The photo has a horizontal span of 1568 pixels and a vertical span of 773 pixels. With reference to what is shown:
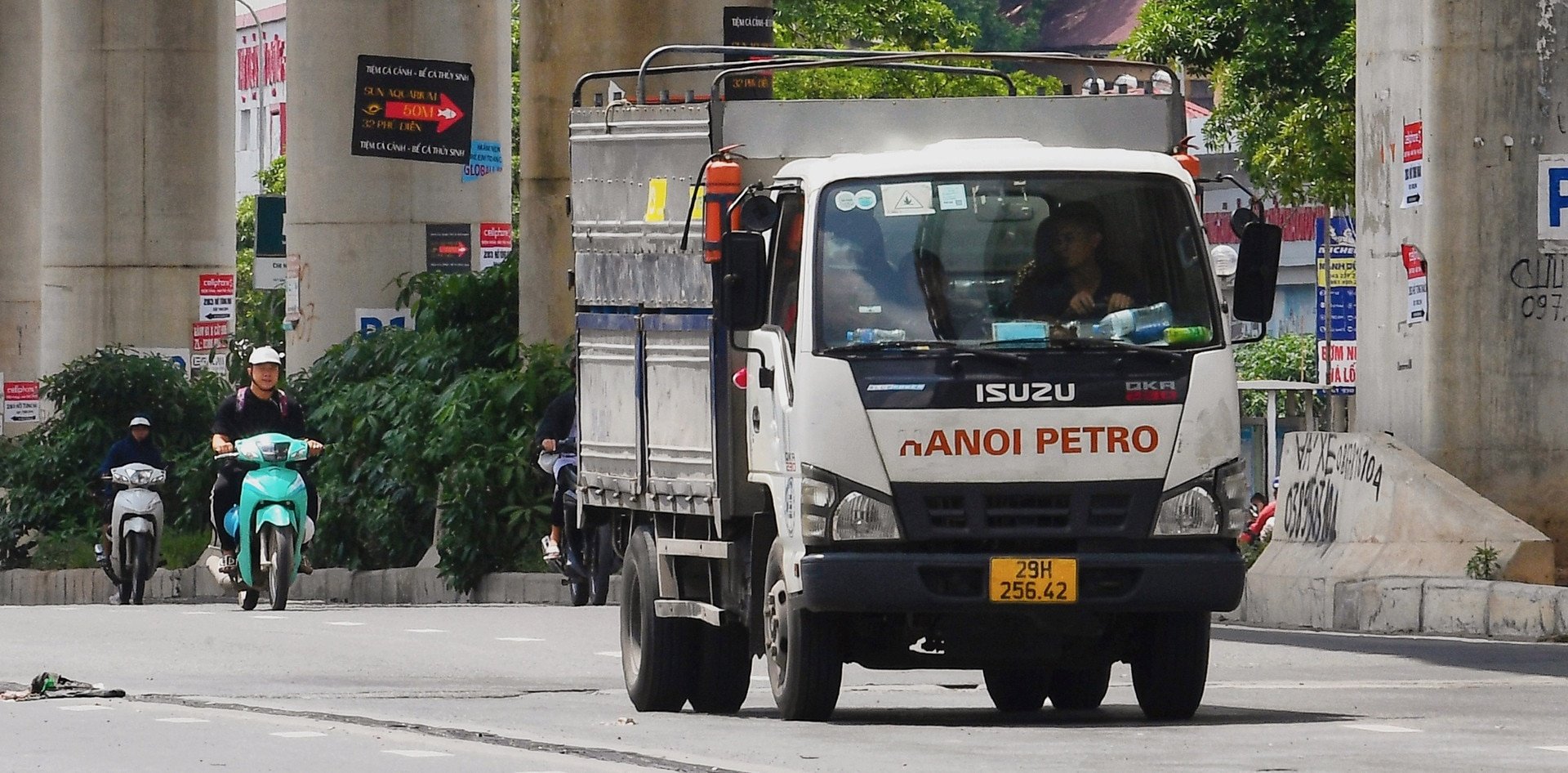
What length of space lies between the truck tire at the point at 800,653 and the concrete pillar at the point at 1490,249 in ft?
24.0

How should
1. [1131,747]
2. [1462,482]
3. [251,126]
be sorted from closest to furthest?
[1131,747], [1462,482], [251,126]

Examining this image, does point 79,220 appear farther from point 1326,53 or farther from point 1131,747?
point 1131,747

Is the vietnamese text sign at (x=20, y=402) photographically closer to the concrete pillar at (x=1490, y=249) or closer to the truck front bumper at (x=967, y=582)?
the concrete pillar at (x=1490, y=249)

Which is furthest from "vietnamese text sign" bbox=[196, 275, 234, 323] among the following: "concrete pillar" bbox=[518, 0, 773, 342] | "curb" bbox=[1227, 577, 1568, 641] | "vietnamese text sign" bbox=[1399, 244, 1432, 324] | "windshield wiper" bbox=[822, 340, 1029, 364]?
"windshield wiper" bbox=[822, 340, 1029, 364]

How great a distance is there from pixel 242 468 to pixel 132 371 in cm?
1018

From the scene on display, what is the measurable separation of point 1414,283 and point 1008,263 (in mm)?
7467

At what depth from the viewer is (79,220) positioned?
38.2 m

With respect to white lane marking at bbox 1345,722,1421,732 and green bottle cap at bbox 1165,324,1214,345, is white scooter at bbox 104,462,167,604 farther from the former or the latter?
white lane marking at bbox 1345,722,1421,732

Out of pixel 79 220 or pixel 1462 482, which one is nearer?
pixel 1462 482

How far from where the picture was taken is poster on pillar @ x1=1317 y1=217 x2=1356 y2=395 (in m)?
29.7

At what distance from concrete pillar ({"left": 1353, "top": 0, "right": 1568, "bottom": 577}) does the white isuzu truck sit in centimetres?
587

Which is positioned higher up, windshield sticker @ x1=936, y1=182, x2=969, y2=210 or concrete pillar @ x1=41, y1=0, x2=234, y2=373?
concrete pillar @ x1=41, y1=0, x2=234, y2=373

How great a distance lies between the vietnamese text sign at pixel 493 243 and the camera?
110ft

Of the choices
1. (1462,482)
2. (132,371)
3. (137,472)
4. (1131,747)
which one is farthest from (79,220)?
(1131,747)
